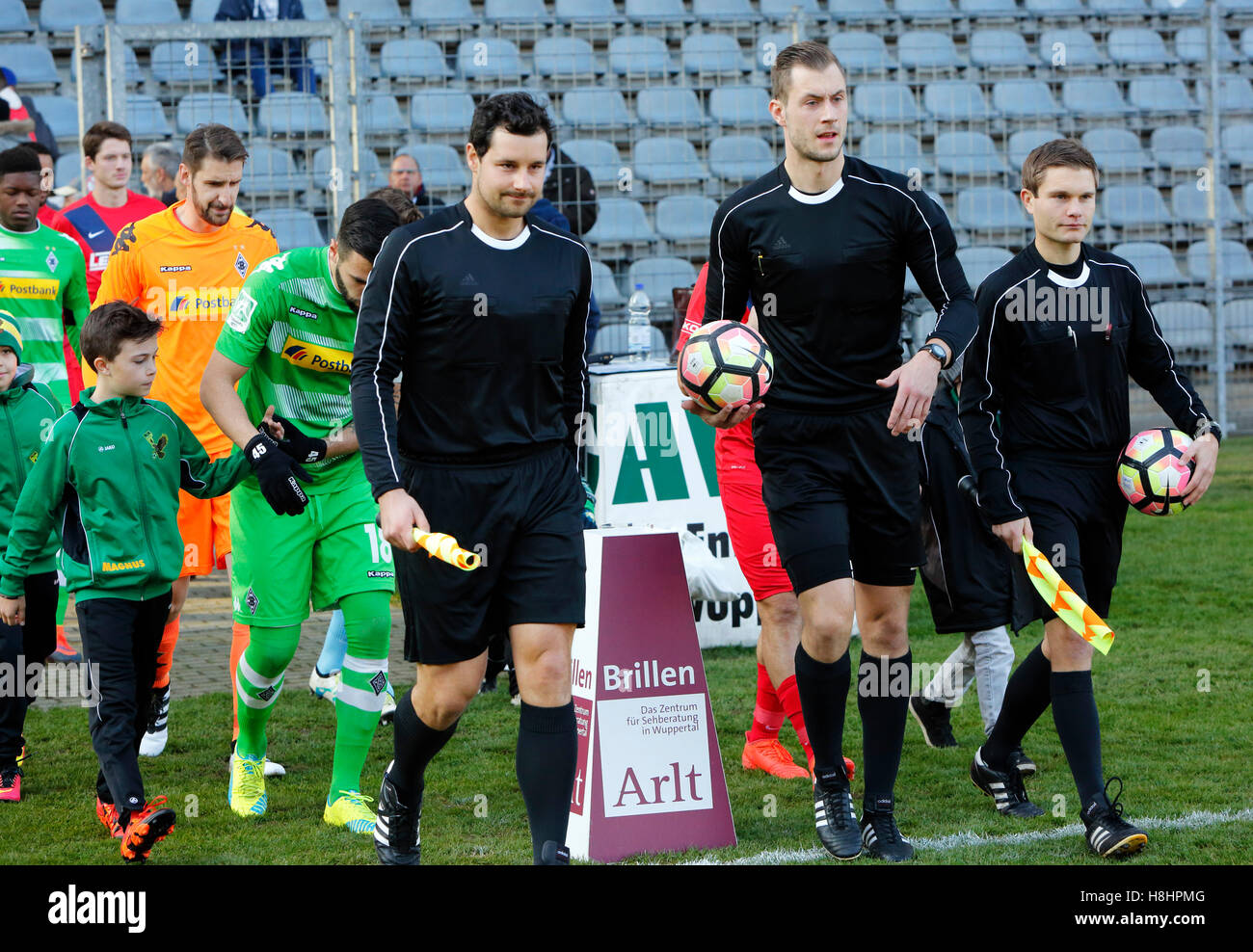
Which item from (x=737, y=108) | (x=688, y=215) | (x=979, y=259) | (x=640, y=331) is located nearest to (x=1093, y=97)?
(x=979, y=259)

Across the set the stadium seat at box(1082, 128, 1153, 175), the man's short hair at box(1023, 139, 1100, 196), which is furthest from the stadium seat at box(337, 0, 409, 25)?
the man's short hair at box(1023, 139, 1100, 196)

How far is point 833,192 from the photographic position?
4.57 m

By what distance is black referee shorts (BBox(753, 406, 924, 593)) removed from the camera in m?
4.55

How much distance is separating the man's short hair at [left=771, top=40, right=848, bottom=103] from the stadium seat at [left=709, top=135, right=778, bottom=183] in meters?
7.93

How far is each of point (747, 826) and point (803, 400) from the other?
1.49 meters

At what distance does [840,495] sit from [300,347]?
1973 mm

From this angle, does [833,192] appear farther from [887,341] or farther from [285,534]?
[285,534]

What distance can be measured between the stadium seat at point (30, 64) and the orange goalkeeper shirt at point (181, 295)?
30.3ft

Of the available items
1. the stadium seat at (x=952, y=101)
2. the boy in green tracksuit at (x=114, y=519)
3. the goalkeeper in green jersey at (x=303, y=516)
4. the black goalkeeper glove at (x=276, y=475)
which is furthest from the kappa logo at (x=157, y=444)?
the stadium seat at (x=952, y=101)

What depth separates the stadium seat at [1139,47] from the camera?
48.9 feet

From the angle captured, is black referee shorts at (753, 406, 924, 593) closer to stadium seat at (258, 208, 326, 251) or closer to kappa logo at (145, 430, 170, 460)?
kappa logo at (145, 430, 170, 460)

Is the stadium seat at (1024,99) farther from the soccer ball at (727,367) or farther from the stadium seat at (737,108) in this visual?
the soccer ball at (727,367)
